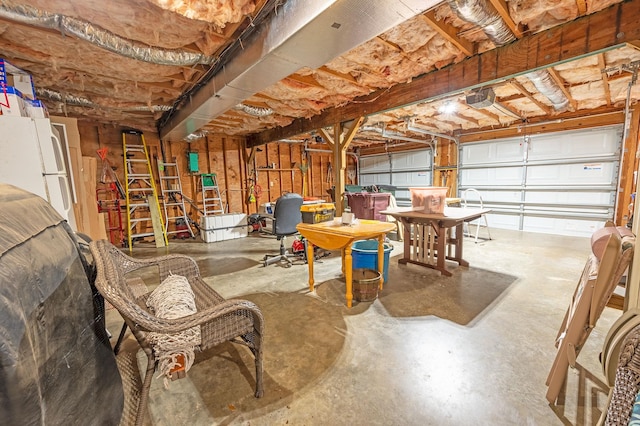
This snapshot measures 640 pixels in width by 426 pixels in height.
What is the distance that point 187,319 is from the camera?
1.20 metres

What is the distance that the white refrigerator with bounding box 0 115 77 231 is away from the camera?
6.74ft

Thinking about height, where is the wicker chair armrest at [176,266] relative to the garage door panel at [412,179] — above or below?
below

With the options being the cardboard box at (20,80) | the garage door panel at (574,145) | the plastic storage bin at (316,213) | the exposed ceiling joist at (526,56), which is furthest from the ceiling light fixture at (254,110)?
the garage door panel at (574,145)

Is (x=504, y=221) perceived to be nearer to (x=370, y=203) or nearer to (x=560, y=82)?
(x=370, y=203)

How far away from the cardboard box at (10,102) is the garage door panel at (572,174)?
27.4 feet

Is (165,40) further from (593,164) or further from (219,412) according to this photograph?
(593,164)

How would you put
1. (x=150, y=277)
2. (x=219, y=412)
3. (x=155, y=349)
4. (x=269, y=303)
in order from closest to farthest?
(x=155, y=349), (x=219, y=412), (x=269, y=303), (x=150, y=277)

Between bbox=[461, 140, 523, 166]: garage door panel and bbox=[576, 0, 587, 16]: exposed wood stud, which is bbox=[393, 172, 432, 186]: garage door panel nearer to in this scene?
bbox=[461, 140, 523, 166]: garage door panel

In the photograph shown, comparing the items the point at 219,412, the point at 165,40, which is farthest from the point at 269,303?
the point at 165,40

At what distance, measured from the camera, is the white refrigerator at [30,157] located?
Answer: 2.05 metres

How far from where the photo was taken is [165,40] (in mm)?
2086

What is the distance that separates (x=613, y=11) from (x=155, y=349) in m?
3.70

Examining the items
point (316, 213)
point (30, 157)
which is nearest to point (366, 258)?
point (316, 213)

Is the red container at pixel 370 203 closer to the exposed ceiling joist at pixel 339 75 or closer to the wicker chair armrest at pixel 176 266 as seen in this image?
the exposed ceiling joist at pixel 339 75
